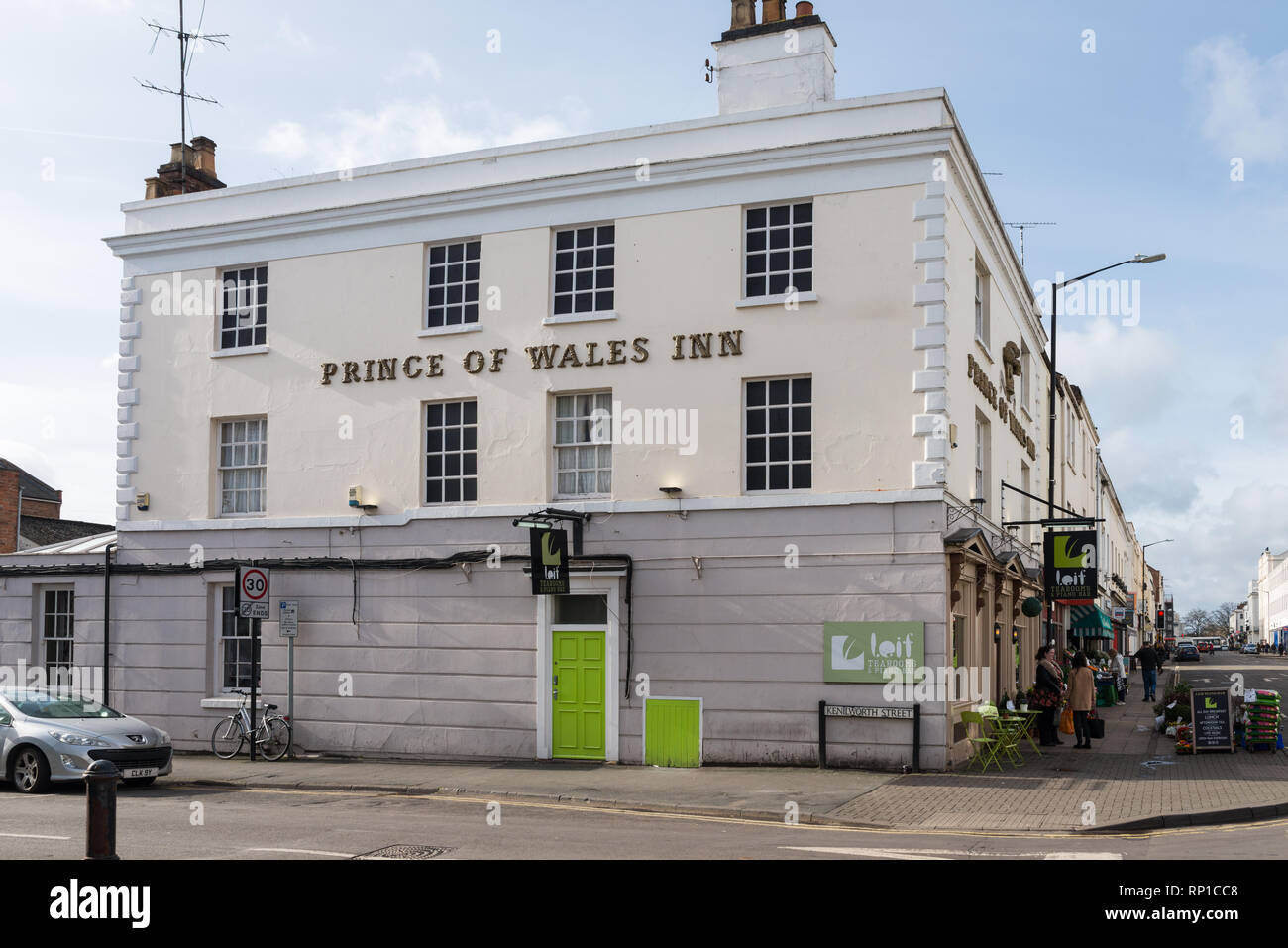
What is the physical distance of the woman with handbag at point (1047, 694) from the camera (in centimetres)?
2150

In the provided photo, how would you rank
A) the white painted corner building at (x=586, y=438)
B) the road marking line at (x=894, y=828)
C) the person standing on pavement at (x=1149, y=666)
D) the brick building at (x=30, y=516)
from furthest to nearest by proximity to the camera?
the brick building at (x=30, y=516)
the person standing on pavement at (x=1149, y=666)
the white painted corner building at (x=586, y=438)
the road marking line at (x=894, y=828)

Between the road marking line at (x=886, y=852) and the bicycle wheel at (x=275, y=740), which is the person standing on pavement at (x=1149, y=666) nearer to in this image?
the bicycle wheel at (x=275, y=740)

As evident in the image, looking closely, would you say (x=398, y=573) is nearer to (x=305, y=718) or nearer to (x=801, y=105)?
(x=305, y=718)

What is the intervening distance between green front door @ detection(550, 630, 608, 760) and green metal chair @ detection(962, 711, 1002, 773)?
546 cm

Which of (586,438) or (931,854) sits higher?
(586,438)

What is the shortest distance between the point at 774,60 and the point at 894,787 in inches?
453

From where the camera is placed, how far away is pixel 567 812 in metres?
14.8

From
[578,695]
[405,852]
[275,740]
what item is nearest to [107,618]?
[275,740]

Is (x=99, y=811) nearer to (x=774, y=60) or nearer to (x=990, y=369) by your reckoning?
(x=774, y=60)

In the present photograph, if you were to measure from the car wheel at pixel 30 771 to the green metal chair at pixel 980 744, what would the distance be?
12.7 metres

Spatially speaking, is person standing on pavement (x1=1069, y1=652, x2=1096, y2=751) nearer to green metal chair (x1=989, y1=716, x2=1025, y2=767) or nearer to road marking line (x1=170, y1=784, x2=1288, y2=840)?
green metal chair (x1=989, y1=716, x2=1025, y2=767)

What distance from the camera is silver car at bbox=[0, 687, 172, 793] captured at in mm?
16391

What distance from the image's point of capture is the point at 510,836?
40.9 ft

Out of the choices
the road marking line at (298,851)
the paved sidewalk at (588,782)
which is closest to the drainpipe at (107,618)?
the paved sidewalk at (588,782)
